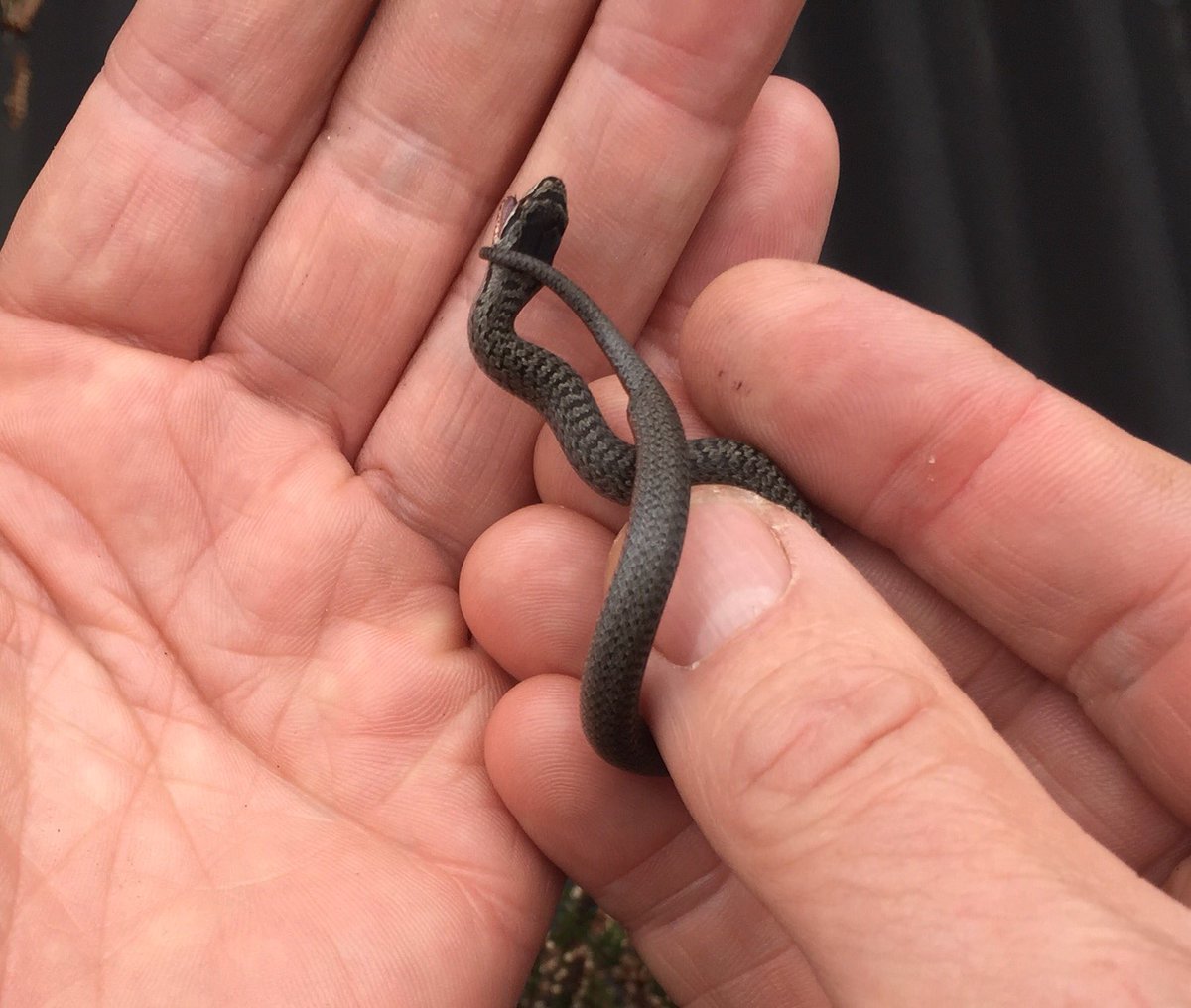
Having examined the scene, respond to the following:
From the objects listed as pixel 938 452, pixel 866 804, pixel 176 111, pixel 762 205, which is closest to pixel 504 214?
pixel 762 205

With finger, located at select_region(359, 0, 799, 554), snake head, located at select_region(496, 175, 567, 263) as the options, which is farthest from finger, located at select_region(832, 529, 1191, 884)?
snake head, located at select_region(496, 175, 567, 263)

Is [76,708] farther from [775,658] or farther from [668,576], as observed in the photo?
[775,658]

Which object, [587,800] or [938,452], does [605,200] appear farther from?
[587,800]

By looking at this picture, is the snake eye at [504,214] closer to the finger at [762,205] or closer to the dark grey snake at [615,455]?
the dark grey snake at [615,455]

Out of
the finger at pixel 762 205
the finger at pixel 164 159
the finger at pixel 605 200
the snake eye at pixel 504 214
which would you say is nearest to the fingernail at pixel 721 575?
the finger at pixel 762 205

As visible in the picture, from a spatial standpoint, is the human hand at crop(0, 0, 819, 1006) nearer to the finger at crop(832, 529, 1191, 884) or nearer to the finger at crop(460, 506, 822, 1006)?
the finger at crop(460, 506, 822, 1006)

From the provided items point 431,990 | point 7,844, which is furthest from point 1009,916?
point 7,844
